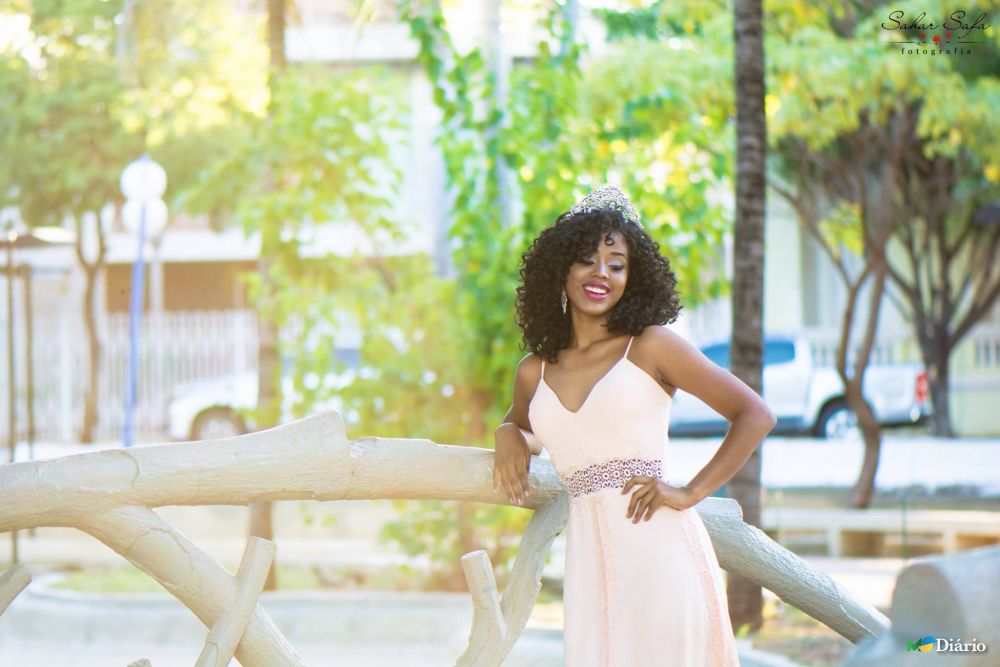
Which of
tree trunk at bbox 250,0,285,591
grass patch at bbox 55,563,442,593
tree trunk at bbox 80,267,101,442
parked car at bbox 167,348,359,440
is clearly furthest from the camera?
tree trunk at bbox 80,267,101,442

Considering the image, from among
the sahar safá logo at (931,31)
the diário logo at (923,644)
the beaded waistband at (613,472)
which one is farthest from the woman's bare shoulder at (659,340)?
the sahar safá logo at (931,31)

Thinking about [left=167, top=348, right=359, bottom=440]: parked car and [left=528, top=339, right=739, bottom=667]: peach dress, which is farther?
[left=167, top=348, right=359, bottom=440]: parked car

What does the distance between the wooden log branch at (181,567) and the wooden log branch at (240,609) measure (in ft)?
0.05

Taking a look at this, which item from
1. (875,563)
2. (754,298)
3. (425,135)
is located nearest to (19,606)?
(754,298)

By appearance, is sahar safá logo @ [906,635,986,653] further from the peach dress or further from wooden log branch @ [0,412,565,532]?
wooden log branch @ [0,412,565,532]

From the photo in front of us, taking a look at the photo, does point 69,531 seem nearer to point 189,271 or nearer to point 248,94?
point 248,94

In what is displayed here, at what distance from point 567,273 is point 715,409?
0.42m

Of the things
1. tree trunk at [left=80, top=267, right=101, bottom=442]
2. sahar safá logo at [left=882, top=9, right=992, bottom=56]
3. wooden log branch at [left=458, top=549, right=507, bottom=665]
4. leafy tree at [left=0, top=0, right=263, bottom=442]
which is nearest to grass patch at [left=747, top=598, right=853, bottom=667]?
wooden log branch at [left=458, top=549, right=507, bottom=665]

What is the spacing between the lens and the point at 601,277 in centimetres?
263

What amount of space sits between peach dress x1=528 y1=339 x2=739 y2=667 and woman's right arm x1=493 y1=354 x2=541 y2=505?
12 cm

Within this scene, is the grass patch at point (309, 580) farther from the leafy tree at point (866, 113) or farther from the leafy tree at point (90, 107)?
the leafy tree at point (90, 107)

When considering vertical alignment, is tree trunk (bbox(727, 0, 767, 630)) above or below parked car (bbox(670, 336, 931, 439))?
above

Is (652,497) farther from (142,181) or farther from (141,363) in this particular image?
(141,363)

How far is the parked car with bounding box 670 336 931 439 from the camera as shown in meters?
14.5
